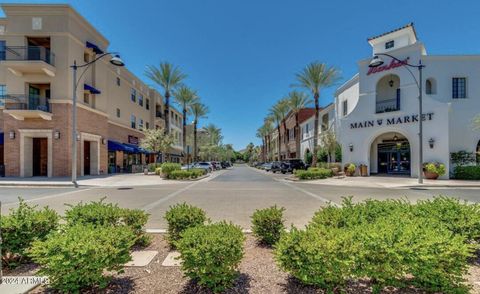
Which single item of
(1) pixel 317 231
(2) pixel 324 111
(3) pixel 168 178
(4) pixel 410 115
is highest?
(2) pixel 324 111

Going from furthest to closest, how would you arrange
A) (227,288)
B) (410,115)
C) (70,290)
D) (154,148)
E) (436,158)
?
(154,148) < (410,115) < (436,158) < (227,288) < (70,290)

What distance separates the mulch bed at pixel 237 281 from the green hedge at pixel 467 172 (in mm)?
23594

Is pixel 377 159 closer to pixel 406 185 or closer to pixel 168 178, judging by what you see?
pixel 406 185

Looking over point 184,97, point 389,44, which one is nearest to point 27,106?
point 184,97

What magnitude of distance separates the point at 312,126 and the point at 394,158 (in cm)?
1608

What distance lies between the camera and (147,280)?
379cm

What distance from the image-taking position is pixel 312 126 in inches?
1677

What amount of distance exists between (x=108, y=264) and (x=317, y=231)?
2.83 m

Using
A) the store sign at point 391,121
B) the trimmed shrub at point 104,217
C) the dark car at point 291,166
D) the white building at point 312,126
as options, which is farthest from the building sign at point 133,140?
the trimmed shrub at point 104,217

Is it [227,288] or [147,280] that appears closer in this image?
[227,288]

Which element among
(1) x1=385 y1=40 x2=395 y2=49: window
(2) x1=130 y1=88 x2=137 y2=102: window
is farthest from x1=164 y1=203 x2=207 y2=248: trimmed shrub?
(2) x1=130 y1=88 x2=137 y2=102: window

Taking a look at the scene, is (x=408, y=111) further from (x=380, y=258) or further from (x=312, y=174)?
(x=380, y=258)

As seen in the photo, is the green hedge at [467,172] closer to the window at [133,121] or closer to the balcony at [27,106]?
the balcony at [27,106]

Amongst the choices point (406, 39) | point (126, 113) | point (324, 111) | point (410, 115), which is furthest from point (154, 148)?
point (406, 39)
